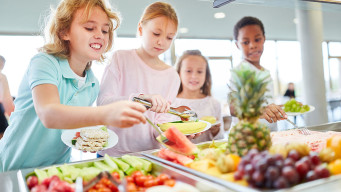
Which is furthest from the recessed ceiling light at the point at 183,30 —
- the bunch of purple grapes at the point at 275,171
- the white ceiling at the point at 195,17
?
the bunch of purple grapes at the point at 275,171

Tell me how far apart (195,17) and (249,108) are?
837 cm

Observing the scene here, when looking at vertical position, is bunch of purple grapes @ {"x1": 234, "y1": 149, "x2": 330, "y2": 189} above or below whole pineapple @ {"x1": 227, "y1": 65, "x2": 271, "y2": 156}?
below

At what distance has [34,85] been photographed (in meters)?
1.48

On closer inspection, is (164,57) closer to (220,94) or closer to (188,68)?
(188,68)

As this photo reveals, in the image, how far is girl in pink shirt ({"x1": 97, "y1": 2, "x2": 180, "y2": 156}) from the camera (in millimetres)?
2219

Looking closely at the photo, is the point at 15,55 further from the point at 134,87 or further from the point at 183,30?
the point at 134,87

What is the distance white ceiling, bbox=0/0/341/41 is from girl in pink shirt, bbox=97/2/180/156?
3660 millimetres

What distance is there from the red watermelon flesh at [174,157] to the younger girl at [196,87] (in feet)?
6.12

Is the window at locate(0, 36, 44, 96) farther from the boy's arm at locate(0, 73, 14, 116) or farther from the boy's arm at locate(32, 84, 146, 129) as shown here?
the boy's arm at locate(32, 84, 146, 129)

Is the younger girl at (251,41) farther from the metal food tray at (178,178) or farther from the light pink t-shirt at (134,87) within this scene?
the metal food tray at (178,178)

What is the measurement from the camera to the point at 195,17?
9.22 meters

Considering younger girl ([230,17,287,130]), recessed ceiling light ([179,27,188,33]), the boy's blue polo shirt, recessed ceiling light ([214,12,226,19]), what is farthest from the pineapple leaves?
recessed ceiling light ([179,27,188,33])

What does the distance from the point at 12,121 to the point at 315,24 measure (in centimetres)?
663

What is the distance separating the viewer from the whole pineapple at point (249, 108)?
4.01ft
